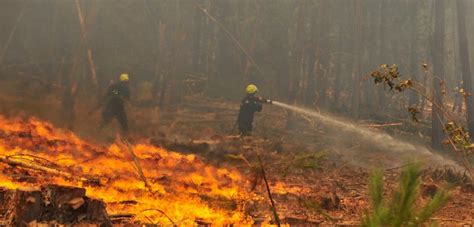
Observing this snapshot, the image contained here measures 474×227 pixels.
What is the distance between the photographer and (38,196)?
13.4 feet

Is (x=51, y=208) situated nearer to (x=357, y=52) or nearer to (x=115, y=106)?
(x=115, y=106)

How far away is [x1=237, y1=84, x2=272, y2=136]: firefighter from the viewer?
14.6 m

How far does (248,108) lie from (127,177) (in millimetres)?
7473

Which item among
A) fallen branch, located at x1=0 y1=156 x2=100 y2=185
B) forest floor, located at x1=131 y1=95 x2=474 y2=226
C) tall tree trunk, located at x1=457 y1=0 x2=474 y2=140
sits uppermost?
tall tree trunk, located at x1=457 y1=0 x2=474 y2=140

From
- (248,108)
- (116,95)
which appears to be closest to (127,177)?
(116,95)

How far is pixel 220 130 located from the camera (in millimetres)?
18094

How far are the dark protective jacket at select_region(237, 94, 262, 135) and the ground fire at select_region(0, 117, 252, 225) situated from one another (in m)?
3.94

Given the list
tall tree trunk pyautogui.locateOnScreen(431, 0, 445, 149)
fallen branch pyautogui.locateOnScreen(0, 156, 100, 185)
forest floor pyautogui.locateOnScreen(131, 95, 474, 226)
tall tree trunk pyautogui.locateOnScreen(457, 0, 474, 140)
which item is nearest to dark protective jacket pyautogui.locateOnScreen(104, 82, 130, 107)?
forest floor pyautogui.locateOnScreen(131, 95, 474, 226)

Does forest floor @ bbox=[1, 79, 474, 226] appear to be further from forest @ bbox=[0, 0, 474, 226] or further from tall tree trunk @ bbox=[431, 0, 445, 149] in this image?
tall tree trunk @ bbox=[431, 0, 445, 149]

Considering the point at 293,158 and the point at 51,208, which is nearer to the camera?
the point at 51,208

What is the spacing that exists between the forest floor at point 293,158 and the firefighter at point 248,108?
54cm

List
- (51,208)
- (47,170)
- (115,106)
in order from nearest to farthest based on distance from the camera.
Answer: (51,208) → (47,170) → (115,106)

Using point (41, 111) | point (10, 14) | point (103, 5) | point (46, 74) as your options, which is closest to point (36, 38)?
point (10, 14)

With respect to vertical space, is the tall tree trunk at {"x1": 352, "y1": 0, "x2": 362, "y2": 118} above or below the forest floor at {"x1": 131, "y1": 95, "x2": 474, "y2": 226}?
above
